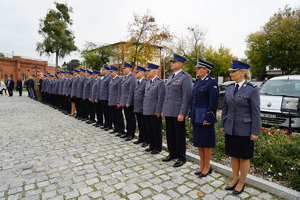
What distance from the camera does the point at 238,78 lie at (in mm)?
3158

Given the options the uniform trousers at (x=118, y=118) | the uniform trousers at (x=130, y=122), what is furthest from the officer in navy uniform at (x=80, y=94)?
the uniform trousers at (x=130, y=122)

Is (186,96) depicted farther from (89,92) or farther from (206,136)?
(89,92)

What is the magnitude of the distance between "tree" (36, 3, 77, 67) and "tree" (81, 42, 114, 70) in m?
3.25

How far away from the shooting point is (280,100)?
672 centimetres

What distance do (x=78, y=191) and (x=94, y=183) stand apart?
309mm

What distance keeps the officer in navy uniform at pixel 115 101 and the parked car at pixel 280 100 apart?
468cm

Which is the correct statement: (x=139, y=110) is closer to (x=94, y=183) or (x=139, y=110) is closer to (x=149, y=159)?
(x=149, y=159)

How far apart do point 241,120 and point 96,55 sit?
1565 inches

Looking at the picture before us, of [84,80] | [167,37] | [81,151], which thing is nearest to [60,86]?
[84,80]

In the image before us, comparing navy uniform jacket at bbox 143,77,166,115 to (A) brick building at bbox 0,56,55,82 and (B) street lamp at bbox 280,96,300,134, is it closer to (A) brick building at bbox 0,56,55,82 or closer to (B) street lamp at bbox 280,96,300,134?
(B) street lamp at bbox 280,96,300,134

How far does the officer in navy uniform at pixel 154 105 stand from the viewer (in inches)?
194

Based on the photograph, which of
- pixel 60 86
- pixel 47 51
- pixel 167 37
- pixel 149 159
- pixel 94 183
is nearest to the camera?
pixel 94 183

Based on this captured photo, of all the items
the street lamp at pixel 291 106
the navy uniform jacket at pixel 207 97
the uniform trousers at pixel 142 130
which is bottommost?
the uniform trousers at pixel 142 130

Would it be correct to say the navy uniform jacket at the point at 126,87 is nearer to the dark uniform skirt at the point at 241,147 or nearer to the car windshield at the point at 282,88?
the dark uniform skirt at the point at 241,147
